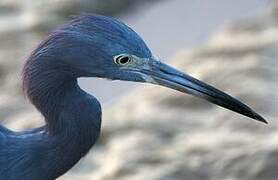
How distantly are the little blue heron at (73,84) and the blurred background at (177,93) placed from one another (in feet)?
3.46

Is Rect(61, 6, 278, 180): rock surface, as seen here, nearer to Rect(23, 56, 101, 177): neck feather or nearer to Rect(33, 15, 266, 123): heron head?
Rect(23, 56, 101, 177): neck feather

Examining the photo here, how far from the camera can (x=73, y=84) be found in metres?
3.50

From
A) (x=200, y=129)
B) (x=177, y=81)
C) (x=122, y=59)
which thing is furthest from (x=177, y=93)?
(x=122, y=59)

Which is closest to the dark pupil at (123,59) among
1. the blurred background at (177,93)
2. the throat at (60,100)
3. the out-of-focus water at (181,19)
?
the throat at (60,100)

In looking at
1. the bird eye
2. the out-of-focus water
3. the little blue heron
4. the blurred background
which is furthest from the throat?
the out-of-focus water

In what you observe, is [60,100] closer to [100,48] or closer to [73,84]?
[73,84]

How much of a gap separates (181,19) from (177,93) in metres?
0.90

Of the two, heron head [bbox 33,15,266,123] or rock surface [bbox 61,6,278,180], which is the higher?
rock surface [bbox 61,6,278,180]

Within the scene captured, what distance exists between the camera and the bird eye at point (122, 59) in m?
3.45

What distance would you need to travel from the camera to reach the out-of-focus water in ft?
18.7

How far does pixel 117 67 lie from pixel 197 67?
5.93 feet

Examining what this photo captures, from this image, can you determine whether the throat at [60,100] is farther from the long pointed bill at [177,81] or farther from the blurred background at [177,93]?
the blurred background at [177,93]

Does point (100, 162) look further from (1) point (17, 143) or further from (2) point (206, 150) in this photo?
(1) point (17, 143)

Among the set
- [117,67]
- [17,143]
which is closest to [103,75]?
[117,67]
